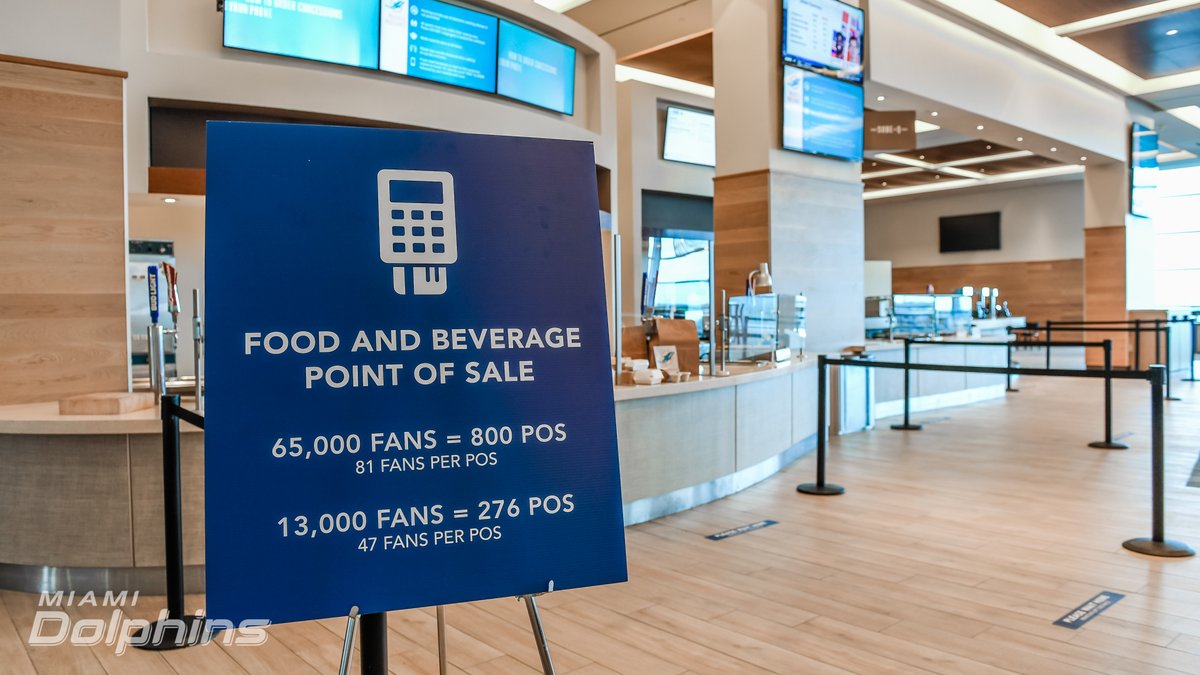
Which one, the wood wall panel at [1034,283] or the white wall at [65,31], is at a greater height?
the white wall at [65,31]

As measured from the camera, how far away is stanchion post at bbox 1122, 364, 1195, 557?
11.4ft

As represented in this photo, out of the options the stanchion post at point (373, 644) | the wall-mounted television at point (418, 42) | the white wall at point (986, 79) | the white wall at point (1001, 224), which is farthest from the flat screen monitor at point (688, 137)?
the white wall at point (1001, 224)

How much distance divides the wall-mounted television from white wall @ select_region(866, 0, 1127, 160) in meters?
3.37

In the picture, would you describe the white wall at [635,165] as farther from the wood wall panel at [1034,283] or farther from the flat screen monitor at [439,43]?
the wood wall panel at [1034,283]

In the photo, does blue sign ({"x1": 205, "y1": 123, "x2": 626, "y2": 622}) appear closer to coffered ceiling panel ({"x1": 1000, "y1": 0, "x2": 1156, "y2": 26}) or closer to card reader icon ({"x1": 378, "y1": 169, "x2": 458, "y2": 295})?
card reader icon ({"x1": 378, "y1": 169, "x2": 458, "y2": 295})

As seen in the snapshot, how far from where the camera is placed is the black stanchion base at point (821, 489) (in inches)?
183

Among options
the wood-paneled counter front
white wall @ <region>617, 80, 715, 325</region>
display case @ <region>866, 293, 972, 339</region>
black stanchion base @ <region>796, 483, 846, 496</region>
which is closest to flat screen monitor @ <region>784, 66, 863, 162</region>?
display case @ <region>866, 293, 972, 339</region>

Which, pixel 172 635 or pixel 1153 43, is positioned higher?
pixel 1153 43

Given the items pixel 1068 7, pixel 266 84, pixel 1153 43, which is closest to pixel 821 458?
pixel 266 84

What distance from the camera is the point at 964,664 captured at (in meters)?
2.43

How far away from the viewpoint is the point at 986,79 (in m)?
9.55

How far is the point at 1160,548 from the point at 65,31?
5.29 metres

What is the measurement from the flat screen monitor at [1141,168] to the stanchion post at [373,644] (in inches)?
574

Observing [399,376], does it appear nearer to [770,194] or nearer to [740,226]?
[770,194]
